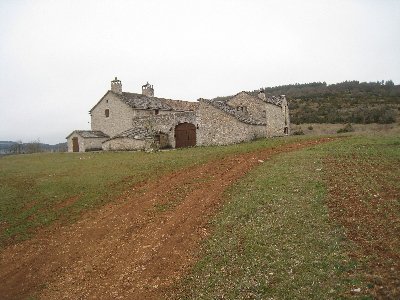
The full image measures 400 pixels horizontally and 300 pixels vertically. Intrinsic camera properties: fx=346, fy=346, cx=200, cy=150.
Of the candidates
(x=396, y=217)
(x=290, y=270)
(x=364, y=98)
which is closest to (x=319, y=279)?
(x=290, y=270)

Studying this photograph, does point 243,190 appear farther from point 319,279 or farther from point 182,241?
point 319,279

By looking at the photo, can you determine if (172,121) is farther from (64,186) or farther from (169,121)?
(64,186)

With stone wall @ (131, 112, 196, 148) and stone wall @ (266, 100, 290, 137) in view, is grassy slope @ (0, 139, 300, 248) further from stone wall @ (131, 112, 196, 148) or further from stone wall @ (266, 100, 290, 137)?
stone wall @ (266, 100, 290, 137)

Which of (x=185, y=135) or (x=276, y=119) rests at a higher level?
(x=276, y=119)

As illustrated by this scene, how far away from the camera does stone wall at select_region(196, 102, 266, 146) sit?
38.6 m

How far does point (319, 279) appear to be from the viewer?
951 cm

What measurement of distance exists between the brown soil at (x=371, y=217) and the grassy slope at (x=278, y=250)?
0.20m

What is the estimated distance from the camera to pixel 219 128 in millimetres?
39312

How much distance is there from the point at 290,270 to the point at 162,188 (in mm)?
11822

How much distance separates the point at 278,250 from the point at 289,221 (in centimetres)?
207

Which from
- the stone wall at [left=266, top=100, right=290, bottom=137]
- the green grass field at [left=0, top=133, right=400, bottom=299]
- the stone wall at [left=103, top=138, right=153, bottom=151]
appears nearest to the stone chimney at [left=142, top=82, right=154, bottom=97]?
the stone wall at [left=103, top=138, right=153, bottom=151]

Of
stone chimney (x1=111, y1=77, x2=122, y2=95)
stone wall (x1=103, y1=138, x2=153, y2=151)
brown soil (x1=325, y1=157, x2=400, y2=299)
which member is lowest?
brown soil (x1=325, y1=157, x2=400, y2=299)

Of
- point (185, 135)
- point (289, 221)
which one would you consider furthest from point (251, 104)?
point (289, 221)

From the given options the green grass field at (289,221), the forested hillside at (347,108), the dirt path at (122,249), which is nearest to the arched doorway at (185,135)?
the green grass field at (289,221)
